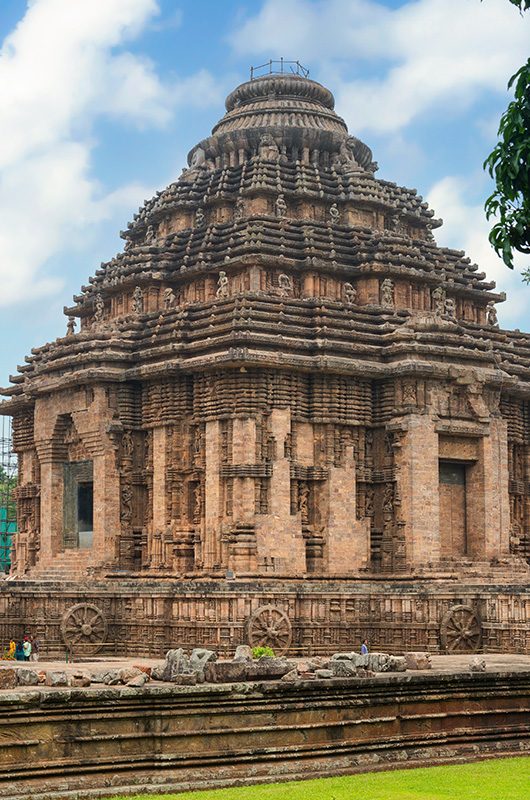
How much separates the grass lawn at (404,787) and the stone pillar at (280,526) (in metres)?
19.0

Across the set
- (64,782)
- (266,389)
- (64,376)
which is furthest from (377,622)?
(64,782)

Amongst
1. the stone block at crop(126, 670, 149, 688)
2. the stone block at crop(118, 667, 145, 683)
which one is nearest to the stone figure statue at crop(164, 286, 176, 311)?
the stone block at crop(118, 667, 145, 683)

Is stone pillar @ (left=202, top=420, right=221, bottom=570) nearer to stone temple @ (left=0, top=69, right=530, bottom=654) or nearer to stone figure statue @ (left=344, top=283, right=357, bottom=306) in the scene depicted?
stone temple @ (left=0, top=69, right=530, bottom=654)

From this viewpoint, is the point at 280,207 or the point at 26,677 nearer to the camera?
the point at 26,677

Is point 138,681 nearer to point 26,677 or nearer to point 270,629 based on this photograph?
point 26,677

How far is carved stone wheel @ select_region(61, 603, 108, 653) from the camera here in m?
32.7

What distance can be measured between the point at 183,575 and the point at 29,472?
10.2 m

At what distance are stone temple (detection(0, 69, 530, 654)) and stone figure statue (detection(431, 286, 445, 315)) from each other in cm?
9

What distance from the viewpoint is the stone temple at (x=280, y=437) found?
32.2 meters

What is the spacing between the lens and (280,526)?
35312mm

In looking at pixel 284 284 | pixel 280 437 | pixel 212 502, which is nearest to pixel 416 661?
pixel 280 437

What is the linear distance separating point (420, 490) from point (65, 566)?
10682 millimetres

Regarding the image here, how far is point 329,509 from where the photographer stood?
36312mm

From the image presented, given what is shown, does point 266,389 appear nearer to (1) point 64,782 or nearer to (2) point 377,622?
(2) point 377,622
